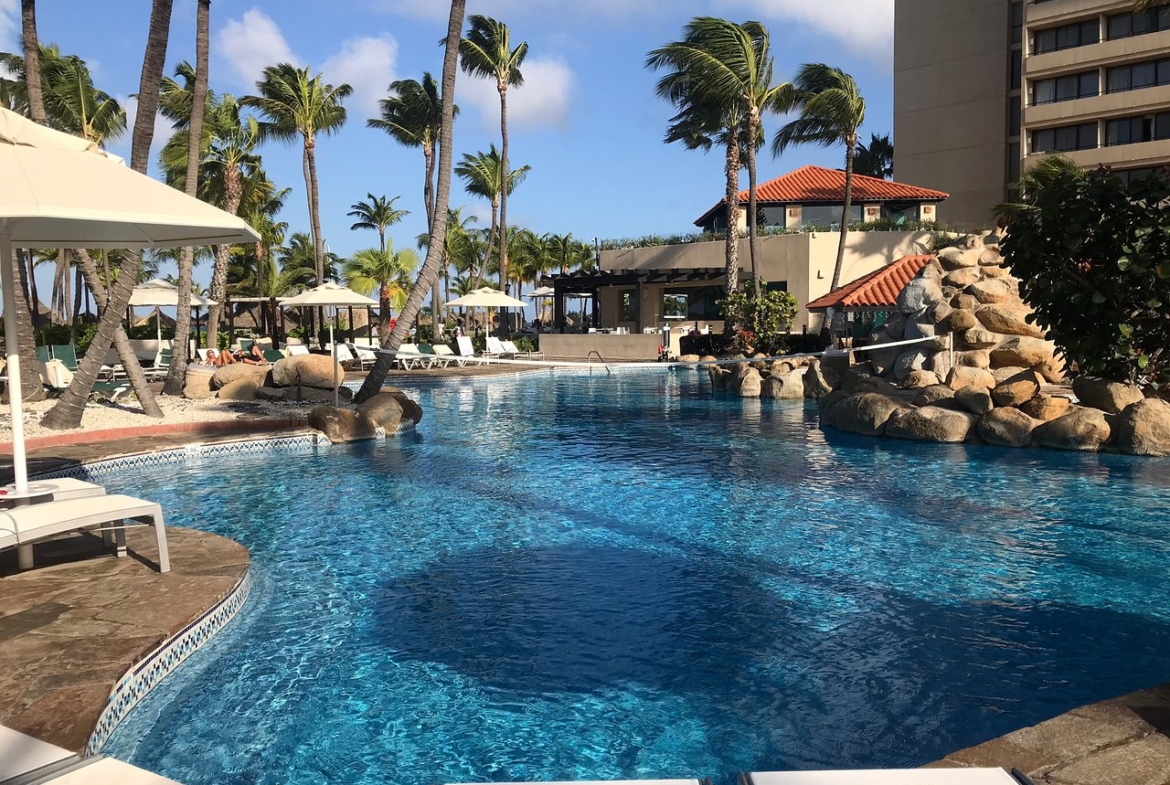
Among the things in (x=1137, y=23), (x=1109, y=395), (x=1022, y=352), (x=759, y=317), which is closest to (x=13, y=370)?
(x=1109, y=395)

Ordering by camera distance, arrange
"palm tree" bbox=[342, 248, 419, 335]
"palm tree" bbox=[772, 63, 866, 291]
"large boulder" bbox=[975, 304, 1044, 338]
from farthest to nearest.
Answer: "palm tree" bbox=[342, 248, 419, 335] < "palm tree" bbox=[772, 63, 866, 291] < "large boulder" bbox=[975, 304, 1044, 338]

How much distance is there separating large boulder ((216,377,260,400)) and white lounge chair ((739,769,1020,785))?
17.4m

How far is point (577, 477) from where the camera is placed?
10.9 meters

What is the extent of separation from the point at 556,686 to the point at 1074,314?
334 cm

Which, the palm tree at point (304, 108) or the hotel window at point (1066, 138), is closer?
A: the palm tree at point (304, 108)

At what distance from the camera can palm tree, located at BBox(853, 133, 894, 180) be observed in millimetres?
52219

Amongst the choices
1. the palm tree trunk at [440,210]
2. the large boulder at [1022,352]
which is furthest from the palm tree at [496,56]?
the large boulder at [1022,352]

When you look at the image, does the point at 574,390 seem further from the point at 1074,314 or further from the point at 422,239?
the point at 422,239

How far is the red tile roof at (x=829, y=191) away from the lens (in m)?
39.7

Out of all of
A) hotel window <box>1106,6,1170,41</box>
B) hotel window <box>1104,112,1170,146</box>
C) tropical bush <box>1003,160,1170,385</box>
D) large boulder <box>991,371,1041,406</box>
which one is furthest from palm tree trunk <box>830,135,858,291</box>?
tropical bush <box>1003,160,1170,385</box>

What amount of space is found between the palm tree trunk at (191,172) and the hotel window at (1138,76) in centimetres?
3914

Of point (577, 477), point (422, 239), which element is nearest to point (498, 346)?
point (577, 477)

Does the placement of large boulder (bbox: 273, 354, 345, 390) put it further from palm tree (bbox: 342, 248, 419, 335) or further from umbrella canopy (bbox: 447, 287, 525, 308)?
palm tree (bbox: 342, 248, 419, 335)

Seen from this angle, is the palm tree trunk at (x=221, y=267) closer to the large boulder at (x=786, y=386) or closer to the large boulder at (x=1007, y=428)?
the large boulder at (x=786, y=386)
